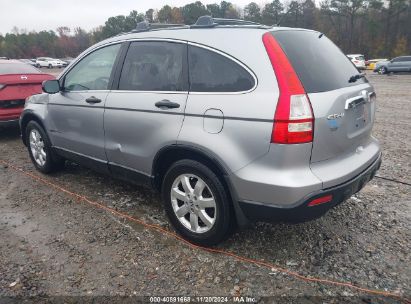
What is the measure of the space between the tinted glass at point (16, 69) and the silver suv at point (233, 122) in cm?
419

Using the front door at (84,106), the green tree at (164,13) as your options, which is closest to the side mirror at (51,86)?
the front door at (84,106)

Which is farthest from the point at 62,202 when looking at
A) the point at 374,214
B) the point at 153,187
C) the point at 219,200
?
the point at 374,214

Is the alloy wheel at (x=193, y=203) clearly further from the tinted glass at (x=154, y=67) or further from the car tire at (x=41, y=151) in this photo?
the car tire at (x=41, y=151)

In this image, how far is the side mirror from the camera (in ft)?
13.5

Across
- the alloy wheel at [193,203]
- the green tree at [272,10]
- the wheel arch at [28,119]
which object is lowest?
the alloy wheel at [193,203]

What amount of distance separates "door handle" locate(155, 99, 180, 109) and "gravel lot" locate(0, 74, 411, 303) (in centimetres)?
121

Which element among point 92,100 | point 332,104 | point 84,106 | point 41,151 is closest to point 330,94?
point 332,104

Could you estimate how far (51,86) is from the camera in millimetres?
4148

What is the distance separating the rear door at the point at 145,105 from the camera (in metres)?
3.02

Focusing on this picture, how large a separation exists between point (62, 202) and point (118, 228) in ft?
3.34

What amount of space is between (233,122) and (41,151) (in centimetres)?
342

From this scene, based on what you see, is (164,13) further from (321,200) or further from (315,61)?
Result: (321,200)

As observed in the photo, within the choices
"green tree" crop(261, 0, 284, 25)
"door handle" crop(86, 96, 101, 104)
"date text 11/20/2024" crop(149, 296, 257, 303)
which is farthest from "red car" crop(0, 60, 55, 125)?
"green tree" crop(261, 0, 284, 25)

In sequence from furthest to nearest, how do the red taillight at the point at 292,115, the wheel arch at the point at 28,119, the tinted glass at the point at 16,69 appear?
the tinted glass at the point at 16,69
the wheel arch at the point at 28,119
the red taillight at the point at 292,115
